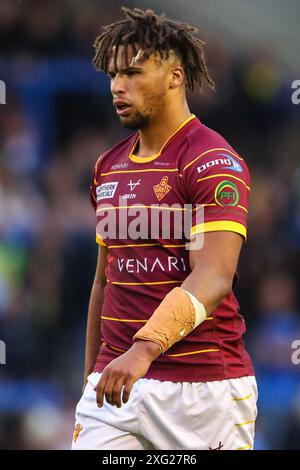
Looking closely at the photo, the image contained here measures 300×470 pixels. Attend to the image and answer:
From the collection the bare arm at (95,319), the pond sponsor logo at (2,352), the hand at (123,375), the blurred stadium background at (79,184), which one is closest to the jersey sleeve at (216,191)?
the hand at (123,375)

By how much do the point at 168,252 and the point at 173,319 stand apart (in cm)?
46

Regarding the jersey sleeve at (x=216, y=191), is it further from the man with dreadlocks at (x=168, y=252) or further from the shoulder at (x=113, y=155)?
the shoulder at (x=113, y=155)

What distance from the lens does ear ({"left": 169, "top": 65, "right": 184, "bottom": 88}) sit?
3625 millimetres

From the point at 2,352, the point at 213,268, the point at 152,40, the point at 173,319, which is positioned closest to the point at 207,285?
the point at 213,268

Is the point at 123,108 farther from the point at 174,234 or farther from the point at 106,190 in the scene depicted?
the point at 174,234

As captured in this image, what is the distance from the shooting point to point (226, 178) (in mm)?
3311

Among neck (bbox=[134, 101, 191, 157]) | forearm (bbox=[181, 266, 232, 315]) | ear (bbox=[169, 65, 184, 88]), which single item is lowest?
forearm (bbox=[181, 266, 232, 315])

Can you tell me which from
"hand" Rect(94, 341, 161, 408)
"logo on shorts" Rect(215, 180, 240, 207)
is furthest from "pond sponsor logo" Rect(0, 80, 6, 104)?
"hand" Rect(94, 341, 161, 408)

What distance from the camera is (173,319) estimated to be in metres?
3.03

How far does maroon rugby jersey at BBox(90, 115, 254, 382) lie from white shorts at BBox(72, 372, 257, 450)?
52 millimetres

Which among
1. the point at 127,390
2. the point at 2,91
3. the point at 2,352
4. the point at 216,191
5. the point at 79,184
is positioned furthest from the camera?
the point at 2,91

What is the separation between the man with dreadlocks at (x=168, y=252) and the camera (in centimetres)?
329

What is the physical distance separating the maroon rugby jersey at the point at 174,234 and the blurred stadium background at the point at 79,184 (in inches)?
115

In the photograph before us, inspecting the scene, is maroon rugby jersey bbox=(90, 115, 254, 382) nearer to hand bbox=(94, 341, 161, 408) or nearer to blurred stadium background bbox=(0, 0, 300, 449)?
hand bbox=(94, 341, 161, 408)
